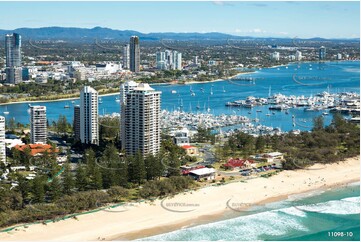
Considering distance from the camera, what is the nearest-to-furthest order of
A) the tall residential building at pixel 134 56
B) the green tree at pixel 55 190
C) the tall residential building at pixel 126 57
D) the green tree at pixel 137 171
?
the green tree at pixel 55 190 → the green tree at pixel 137 171 → the tall residential building at pixel 134 56 → the tall residential building at pixel 126 57

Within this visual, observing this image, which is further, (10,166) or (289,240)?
(10,166)

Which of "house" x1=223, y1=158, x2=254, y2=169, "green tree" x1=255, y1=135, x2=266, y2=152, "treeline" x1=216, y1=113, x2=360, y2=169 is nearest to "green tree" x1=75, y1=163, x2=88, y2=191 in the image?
"house" x1=223, y1=158, x2=254, y2=169

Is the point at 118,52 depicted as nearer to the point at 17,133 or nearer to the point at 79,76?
the point at 79,76

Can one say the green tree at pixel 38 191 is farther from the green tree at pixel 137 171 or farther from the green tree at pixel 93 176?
the green tree at pixel 137 171

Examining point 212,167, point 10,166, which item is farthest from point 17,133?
point 212,167

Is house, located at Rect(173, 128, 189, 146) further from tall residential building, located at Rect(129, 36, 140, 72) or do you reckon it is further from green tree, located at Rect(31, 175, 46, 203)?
tall residential building, located at Rect(129, 36, 140, 72)

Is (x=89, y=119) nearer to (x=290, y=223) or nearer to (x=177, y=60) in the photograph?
(x=290, y=223)

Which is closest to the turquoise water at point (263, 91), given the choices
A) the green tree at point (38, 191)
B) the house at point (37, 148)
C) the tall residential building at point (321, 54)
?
the tall residential building at point (321, 54)
